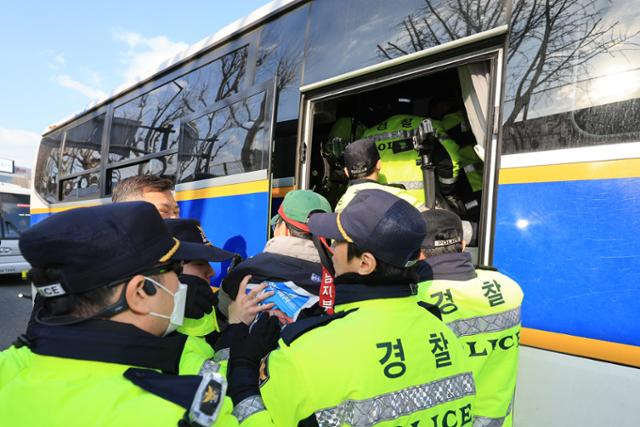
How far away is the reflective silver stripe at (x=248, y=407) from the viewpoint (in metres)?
→ 1.09

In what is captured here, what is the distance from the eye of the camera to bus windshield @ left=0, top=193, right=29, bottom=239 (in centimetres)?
1035

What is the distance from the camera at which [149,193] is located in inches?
87.0

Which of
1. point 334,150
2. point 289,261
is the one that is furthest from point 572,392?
point 334,150

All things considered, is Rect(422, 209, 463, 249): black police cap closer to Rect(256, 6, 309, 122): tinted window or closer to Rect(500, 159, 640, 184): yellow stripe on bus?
Rect(500, 159, 640, 184): yellow stripe on bus

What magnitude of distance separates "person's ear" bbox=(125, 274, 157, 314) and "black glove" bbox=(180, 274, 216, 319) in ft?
1.86

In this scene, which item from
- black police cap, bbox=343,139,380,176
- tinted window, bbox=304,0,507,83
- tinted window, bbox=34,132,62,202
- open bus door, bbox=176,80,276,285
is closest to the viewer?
tinted window, bbox=304,0,507,83

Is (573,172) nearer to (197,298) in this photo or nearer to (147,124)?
(197,298)

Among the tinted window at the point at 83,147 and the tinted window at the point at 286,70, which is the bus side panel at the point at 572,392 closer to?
the tinted window at the point at 286,70

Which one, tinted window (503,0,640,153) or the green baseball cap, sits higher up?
tinted window (503,0,640,153)

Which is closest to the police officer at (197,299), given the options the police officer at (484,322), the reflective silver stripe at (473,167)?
the police officer at (484,322)

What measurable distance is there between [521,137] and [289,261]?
1.21 metres

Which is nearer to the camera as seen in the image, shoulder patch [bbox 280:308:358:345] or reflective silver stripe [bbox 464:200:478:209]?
shoulder patch [bbox 280:308:358:345]

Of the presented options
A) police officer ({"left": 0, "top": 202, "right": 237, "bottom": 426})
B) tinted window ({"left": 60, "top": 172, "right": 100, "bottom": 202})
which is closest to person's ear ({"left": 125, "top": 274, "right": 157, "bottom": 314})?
police officer ({"left": 0, "top": 202, "right": 237, "bottom": 426})

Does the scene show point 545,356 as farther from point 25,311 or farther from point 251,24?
point 25,311
